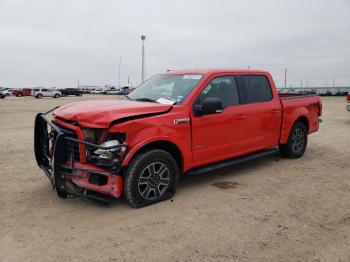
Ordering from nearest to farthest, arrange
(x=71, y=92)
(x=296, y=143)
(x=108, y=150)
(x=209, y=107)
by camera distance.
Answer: (x=108, y=150), (x=209, y=107), (x=296, y=143), (x=71, y=92)

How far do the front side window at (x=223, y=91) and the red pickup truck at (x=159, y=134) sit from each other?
16 mm

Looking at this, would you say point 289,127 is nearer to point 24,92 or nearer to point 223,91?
point 223,91

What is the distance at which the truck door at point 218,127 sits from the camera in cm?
541

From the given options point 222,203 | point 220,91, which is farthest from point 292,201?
point 220,91

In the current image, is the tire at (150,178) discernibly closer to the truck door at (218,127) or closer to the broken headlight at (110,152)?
the broken headlight at (110,152)

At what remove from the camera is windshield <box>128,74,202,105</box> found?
18.0ft

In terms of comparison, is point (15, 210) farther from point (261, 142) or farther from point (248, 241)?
point (261, 142)

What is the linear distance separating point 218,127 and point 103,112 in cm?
194

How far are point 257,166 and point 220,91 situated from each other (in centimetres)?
199

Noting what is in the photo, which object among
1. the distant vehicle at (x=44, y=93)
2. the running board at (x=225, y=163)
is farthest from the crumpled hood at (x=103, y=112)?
the distant vehicle at (x=44, y=93)

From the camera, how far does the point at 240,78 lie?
6348mm

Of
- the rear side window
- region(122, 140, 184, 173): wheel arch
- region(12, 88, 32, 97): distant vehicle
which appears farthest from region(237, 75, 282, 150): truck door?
region(12, 88, 32, 97): distant vehicle

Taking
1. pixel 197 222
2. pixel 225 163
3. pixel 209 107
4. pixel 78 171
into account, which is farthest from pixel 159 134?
pixel 225 163

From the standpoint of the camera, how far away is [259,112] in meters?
6.45
